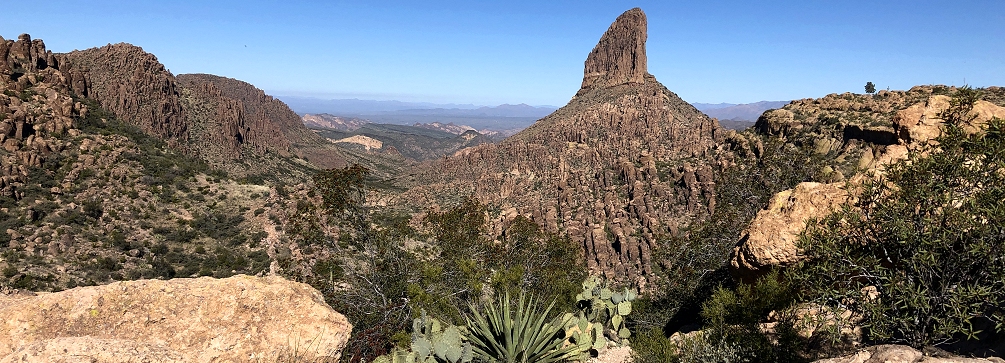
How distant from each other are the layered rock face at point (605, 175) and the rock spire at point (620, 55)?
7.87 m

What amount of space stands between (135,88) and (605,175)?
8486 centimetres

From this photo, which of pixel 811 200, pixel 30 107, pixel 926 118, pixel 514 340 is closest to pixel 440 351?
pixel 514 340

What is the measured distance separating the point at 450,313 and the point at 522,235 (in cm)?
963

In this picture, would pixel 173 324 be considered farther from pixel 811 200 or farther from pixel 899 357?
pixel 811 200

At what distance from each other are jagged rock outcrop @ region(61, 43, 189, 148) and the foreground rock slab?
68530 millimetres

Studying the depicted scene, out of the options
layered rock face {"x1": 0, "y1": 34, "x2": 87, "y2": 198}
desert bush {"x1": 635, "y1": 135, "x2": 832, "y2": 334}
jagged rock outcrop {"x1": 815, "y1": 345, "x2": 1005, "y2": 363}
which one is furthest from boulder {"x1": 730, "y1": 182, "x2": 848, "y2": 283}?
layered rock face {"x1": 0, "y1": 34, "x2": 87, "y2": 198}

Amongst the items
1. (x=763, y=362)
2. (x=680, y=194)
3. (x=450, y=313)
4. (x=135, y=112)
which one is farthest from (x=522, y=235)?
(x=135, y=112)

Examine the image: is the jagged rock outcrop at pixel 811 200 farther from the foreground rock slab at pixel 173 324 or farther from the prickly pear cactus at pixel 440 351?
the foreground rock slab at pixel 173 324

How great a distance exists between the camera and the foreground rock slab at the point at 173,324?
6.63m

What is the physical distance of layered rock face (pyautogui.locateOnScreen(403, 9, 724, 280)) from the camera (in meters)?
57.3

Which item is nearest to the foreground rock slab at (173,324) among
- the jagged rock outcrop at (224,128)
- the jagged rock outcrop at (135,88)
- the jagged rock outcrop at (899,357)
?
the jagged rock outcrop at (899,357)

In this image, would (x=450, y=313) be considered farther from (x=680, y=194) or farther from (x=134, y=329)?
(x=680, y=194)

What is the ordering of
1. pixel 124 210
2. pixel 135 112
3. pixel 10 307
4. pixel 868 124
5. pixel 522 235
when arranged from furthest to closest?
pixel 135 112
pixel 868 124
pixel 124 210
pixel 522 235
pixel 10 307

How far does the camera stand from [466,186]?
82.7 meters
